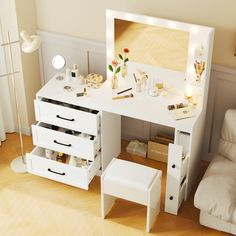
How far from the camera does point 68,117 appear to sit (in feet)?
12.5

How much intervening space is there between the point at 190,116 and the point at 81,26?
1.16 meters

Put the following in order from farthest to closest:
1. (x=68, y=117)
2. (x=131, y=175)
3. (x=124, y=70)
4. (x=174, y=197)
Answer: (x=124, y=70) < (x=68, y=117) < (x=174, y=197) < (x=131, y=175)

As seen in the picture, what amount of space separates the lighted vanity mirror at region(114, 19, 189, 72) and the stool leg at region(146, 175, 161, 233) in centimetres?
83

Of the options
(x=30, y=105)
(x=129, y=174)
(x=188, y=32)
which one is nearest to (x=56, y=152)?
(x=30, y=105)

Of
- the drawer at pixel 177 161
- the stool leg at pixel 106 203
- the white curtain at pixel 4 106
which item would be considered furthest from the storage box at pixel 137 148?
the white curtain at pixel 4 106

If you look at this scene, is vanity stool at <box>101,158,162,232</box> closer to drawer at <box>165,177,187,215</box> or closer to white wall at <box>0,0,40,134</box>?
drawer at <box>165,177,187,215</box>

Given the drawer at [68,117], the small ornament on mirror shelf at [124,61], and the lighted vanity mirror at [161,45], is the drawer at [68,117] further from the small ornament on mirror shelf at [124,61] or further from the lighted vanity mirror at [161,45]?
the lighted vanity mirror at [161,45]

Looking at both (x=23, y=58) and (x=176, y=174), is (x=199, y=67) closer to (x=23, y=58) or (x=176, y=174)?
(x=176, y=174)

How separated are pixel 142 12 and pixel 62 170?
1.28 m

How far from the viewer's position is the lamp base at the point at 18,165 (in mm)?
4122

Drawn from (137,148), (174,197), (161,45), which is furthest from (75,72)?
(174,197)

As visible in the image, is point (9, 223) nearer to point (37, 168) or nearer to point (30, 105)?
point (37, 168)

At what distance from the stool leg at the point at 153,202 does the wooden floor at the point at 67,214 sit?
0.07 m

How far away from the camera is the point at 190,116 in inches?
141
